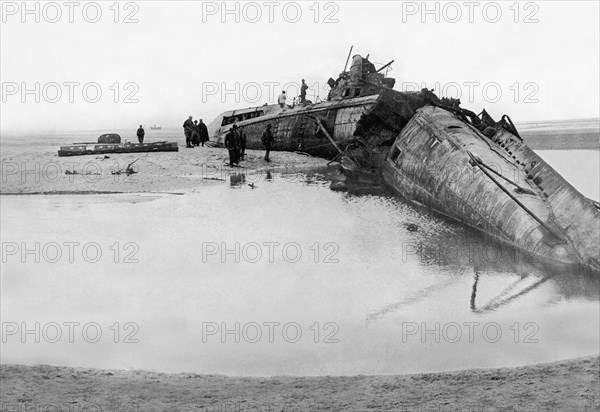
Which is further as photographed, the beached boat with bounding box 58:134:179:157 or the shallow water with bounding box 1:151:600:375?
the beached boat with bounding box 58:134:179:157

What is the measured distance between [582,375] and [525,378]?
18.6 inches

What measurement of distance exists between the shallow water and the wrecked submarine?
1.58ft

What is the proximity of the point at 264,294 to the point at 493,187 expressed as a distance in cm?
408

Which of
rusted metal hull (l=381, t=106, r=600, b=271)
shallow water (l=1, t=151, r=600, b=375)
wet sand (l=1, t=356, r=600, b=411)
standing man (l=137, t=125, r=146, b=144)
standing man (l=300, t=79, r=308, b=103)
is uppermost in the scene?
standing man (l=300, t=79, r=308, b=103)

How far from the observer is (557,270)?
278 inches

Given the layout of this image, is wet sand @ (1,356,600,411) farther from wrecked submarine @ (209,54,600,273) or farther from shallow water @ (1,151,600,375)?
wrecked submarine @ (209,54,600,273)

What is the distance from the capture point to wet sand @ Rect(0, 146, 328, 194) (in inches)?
325

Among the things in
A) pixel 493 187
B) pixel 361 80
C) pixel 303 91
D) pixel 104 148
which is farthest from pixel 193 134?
pixel 493 187

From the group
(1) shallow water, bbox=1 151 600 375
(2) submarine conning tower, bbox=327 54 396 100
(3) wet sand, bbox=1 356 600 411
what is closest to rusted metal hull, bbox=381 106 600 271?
(1) shallow water, bbox=1 151 600 375

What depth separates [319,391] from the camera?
204 inches

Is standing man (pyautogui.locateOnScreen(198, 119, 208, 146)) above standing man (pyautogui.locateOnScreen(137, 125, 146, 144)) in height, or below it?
above

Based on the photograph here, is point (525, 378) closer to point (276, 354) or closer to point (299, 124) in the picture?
point (276, 354)

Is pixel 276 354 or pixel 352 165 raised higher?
pixel 352 165

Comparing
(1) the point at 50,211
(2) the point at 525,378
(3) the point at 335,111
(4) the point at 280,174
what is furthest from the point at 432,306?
(3) the point at 335,111
